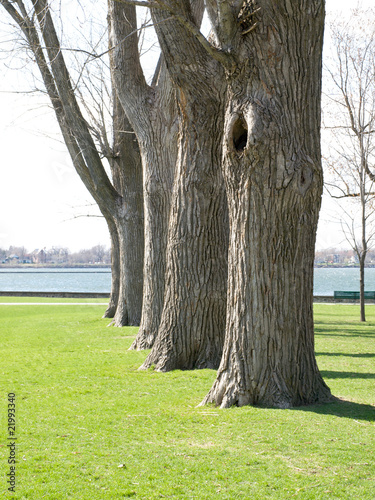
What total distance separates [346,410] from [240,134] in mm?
3161

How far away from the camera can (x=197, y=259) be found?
8.23m

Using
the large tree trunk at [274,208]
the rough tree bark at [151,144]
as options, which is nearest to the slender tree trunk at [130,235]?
the rough tree bark at [151,144]

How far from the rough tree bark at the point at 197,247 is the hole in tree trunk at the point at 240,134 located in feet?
7.38

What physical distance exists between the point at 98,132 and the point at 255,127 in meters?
11.1

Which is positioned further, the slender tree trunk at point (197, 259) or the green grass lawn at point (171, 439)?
the slender tree trunk at point (197, 259)

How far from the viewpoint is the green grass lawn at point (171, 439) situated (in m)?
3.60

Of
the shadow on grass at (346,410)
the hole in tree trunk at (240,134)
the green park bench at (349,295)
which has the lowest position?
the green park bench at (349,295)

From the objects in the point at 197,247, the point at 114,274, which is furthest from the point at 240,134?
the point at 114,274

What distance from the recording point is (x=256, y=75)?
560 centimetres

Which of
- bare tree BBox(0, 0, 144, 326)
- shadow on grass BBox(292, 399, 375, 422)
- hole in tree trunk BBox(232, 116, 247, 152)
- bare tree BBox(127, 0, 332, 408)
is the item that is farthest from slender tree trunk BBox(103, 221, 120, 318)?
shadow on grass BBox(292, 399, 375, 422)

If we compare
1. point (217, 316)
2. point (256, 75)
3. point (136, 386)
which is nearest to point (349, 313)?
point (217, 316)

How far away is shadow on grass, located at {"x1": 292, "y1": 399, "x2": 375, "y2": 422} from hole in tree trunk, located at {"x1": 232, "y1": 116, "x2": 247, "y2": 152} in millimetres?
2852

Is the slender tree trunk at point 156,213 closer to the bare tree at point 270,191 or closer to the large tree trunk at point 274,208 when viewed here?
the bare tree at point 270,191

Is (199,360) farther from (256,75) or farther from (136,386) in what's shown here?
(256,75)
